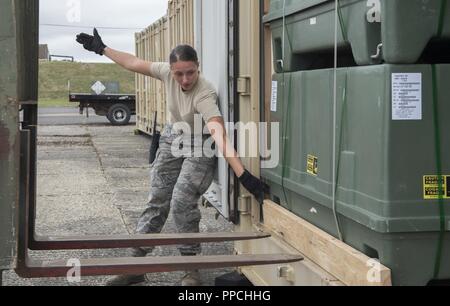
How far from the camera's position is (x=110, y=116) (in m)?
22.4

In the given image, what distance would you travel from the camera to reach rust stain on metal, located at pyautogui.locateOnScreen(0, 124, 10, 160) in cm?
274

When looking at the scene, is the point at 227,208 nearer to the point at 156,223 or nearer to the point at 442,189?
the point at 156,223

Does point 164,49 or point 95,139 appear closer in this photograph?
point 164,49

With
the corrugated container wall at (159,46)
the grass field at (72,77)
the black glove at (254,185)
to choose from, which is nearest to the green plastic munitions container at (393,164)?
the black glove at (254,185)

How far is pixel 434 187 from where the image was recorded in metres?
2.58

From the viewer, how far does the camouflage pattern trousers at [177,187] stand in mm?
4676

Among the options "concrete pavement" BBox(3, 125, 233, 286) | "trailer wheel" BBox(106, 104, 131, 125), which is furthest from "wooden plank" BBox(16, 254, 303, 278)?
"trailer wheel" BBox(106, 104, 131, 125)

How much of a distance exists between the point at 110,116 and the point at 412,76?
20.5 metres

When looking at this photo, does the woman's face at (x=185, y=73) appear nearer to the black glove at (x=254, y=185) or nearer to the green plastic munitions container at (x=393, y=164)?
the black glove at (x=254, y=185)

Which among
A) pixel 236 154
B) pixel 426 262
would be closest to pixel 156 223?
pixel 236 154

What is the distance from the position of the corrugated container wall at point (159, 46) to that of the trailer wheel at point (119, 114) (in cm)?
405

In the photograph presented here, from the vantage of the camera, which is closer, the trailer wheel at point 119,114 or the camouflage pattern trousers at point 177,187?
the camouflage pattern trousers at point 177,187

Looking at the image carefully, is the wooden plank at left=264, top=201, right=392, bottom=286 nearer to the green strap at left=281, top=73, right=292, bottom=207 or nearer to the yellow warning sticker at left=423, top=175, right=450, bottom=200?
the green strap at left=281, top=73, right=292, bottom=207

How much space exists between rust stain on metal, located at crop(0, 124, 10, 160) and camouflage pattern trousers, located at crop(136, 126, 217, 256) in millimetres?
2021
